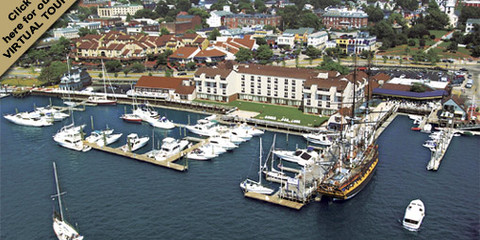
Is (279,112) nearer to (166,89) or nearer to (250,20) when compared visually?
(166,89)

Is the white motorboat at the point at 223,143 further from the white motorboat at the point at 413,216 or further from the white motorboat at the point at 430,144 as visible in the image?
the white motorboat at the point at 430,144

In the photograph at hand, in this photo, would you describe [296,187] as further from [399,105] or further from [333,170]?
[399,105]

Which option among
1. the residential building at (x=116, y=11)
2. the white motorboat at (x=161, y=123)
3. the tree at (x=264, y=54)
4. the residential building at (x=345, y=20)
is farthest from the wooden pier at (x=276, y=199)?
the residential building at (x=116, y=11)

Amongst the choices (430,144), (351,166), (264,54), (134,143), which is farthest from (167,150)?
(264,54)

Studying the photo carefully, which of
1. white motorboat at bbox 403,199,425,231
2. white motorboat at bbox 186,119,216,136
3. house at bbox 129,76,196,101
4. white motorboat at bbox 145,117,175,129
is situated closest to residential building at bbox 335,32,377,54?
house at bbox 129,76,196,101

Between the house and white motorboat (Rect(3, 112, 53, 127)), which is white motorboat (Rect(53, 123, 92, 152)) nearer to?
white motorboat (Rect(3, 112, 53, 127))

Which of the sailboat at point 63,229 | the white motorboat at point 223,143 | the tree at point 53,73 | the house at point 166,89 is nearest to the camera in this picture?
the sailboat at point 63,229
